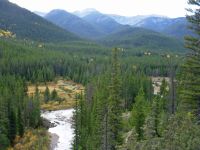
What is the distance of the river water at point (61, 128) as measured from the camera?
7388cm

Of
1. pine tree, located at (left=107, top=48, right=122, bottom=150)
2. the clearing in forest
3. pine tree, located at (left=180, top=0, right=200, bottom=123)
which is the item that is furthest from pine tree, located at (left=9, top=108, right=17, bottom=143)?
pine tree, located at (left=180, top=0, right=200, bottom=123)

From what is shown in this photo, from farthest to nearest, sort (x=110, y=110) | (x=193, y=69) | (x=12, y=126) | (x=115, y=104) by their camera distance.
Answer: (x=12, y=126), (x=115, y=104), (x=110, y=110), (x=193, y=69)

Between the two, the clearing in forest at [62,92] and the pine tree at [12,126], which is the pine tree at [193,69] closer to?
the pine tree at [12,126]

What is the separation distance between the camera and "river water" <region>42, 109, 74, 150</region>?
7388cm

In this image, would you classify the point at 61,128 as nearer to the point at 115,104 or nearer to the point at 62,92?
the point at 115,104

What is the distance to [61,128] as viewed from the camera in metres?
90.6

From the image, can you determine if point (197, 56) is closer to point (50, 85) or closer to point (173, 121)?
point (173, 121)

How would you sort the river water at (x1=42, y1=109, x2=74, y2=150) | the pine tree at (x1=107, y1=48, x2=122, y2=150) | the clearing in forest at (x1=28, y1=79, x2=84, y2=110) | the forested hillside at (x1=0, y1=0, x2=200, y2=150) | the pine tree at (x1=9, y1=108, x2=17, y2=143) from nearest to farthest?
1. the forested hillside at (x1=0, y1=0, x2=200, y2=150)
2. the pine tree at (x1=107, y1=48, x2=122, y2=150)
3. the pine tree at (x1=9, y1=108, x2=17, y2=143)
4. the river water at (x1=42, y1=109, x2=74, y2=150)
5. the clearing in forest at (x1=28, y1=79, x2=84, y2=110)

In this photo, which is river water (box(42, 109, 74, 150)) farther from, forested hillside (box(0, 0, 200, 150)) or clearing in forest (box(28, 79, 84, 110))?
clearing in forest (box(28, 79, 84, 110))

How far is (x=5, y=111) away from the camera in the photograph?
72.9 metres

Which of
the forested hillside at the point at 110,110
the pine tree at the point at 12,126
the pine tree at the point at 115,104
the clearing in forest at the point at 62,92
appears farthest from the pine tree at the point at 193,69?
the clearing in forest at the point at 62,92

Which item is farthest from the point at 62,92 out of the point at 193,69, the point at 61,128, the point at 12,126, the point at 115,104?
the point at 193,69

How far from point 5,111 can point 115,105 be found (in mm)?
36441

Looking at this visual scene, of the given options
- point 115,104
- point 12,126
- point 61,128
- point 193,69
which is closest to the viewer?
point 193,69
